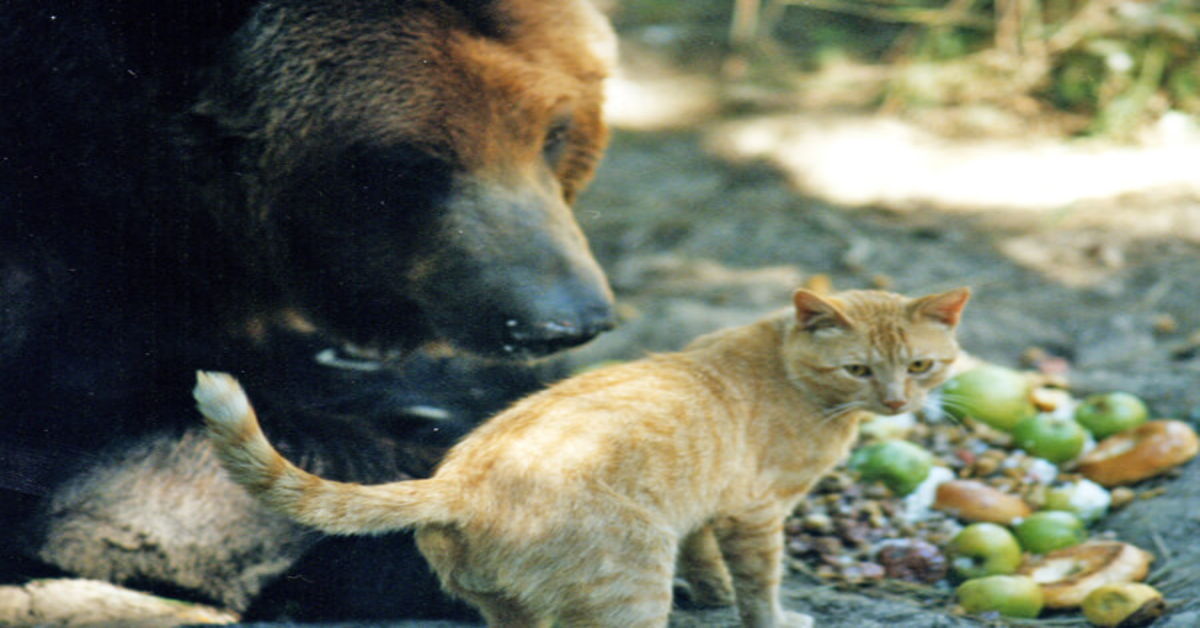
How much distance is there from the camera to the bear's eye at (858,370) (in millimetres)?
2311

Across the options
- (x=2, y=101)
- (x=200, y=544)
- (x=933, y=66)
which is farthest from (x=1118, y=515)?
(x=933, y=66)

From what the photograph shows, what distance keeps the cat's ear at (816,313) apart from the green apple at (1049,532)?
776 mm

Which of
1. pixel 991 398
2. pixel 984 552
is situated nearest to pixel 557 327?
pixel 984 552

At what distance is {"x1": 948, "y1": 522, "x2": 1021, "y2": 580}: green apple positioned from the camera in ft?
8.29

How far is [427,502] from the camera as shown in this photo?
189cm

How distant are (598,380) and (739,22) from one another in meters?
5.02

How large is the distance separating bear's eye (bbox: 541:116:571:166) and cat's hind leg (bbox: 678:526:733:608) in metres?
1.00

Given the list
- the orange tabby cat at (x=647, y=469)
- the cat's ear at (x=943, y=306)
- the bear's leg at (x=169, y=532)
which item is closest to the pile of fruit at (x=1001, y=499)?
the orange tabby cat at (x=647, y=469)

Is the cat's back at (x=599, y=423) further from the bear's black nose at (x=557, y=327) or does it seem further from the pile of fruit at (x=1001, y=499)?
the pile of fruit at (x=1001, y=499)

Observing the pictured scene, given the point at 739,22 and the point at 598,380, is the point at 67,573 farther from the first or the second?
the point at 739,22

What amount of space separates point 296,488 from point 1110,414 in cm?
219

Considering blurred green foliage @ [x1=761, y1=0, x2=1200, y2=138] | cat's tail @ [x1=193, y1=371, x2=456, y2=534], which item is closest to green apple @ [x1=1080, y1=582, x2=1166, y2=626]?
cat's tail @ [x1=193, y1=371, x2=456, y2=534]

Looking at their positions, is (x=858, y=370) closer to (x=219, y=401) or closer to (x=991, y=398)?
(x=991, y=398)

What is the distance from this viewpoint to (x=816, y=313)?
2.30 metres
